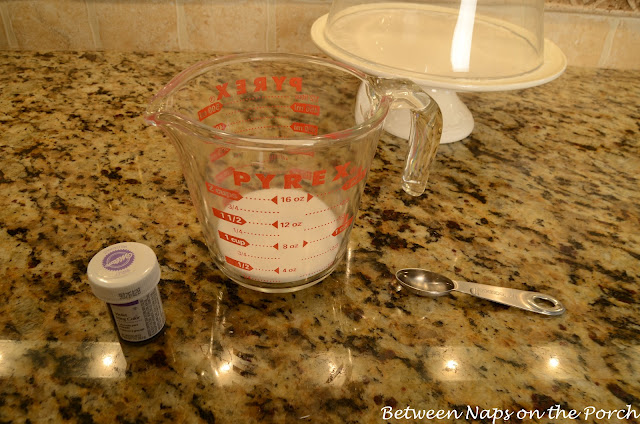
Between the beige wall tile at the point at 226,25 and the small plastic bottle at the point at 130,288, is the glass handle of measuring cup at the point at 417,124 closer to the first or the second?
the small plastic bottle at the point at 130,288

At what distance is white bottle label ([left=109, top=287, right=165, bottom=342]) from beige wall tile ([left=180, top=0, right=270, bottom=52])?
0.84 metres

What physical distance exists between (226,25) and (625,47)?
99 centimetres

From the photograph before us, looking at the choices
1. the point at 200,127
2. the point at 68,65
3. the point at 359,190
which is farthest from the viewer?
the point at 68,65

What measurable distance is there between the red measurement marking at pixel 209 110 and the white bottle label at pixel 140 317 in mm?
221

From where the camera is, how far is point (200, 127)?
432mm

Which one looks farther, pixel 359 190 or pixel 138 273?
pixel 359 190

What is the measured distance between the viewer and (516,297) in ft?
1.83

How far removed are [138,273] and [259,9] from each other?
853 mm

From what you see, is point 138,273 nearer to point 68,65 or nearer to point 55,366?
point 55,366

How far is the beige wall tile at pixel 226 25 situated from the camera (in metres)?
1.10

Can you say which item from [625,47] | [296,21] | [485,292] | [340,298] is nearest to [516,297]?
[485,292]

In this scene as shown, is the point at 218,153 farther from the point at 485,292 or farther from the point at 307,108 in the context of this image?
the point at 485,292

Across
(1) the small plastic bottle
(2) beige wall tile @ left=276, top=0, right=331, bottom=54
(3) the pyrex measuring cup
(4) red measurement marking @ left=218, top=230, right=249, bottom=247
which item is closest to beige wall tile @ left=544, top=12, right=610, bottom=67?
(2) beige wall tile @ left=276, top=0, right=331, bottom=54

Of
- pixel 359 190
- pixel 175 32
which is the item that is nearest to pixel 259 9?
pixel 175 32
